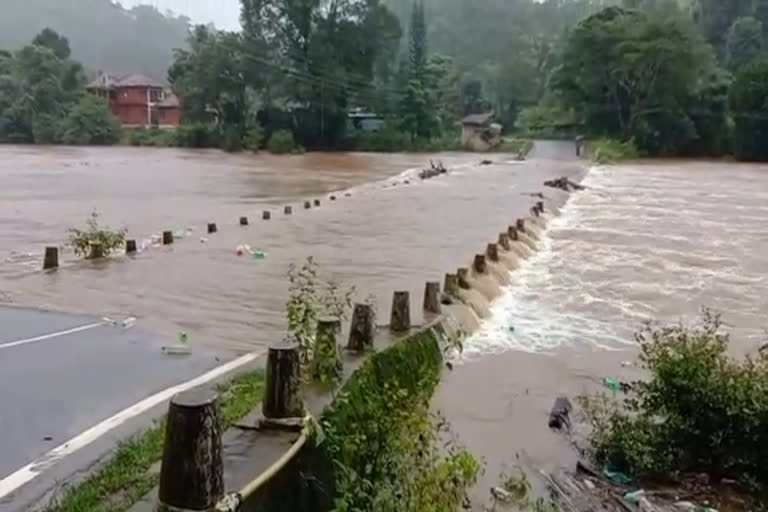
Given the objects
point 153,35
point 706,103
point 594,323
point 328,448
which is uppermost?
point 153,35

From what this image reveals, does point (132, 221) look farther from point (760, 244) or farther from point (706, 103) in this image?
point (706, 103)

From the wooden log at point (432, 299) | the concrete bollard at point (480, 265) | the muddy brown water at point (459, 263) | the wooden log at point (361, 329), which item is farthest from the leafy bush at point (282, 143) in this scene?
the wooden log at point (361, 329)

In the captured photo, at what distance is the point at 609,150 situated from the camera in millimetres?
53344

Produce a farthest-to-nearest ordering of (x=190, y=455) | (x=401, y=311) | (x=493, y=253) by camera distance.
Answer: (x=493, y=253)
(x=401, y=311)
(x=190, y=455)

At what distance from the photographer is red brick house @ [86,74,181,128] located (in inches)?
3034

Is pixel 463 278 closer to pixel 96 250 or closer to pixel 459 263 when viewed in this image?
pixel 459 263

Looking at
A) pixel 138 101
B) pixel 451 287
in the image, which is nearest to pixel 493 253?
pixel 451 287

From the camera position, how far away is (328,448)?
15.6 ft

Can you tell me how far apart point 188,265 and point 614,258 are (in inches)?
357

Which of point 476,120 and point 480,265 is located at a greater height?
point 476,120

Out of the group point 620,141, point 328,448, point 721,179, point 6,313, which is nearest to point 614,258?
point 6,313

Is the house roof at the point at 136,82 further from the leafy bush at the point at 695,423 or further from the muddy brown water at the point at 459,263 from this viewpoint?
the leafy bush at the point at 695,423

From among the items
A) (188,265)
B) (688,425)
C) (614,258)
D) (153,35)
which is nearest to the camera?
(688,425)

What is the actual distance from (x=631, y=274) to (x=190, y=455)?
13613 millimetres
